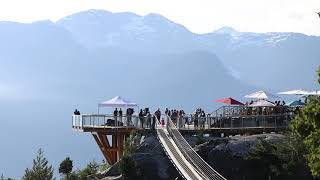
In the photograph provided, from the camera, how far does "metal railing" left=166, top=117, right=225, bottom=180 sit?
35.7 m

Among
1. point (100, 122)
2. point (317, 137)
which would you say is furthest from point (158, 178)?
point (317, 137)

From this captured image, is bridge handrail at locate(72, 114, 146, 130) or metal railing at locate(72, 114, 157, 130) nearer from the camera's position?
metal railing at locate(72, 114, 157, 130)

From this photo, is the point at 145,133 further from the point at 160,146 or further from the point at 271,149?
the point at 271,149

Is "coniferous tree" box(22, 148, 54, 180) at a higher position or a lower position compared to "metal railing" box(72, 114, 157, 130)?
lower

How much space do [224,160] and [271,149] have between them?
3.01 m

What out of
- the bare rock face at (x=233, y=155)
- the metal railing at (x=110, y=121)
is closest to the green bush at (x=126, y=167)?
the bare rock face at (x=233, y=155)

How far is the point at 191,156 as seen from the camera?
39.0 metres

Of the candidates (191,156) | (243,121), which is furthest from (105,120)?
(243,121)

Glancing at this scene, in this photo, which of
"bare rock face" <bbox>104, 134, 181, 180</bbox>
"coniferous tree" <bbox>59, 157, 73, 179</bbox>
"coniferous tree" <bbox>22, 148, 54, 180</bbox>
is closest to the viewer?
"bare rock face" <bbox>104, 134, 181, 180</bbox>

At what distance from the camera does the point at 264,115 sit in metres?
44.4

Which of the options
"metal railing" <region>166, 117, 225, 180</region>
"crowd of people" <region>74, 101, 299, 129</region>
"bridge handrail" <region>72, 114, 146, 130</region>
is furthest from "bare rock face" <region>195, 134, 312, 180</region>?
"bridge handrail" <region>72, 114, 146, 130</region>

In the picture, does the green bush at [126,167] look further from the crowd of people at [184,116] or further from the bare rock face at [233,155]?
the crowd of people at [184,116]

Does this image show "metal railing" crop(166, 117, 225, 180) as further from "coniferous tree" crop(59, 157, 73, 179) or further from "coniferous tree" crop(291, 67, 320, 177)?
"coniferous tree" crop(291, 67, 320, 177)

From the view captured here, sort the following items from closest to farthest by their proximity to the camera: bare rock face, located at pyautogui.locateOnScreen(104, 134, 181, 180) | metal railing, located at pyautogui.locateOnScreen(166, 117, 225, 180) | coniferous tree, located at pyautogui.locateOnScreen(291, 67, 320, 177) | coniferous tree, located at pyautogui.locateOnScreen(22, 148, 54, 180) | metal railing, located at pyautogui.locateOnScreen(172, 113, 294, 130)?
1. coniferous tree, located at pyautogui.locateOnScreen(291, 67, 320, 177)
2. metal railing, located at pyautogui.locateOnScreen(166, 117, 225, 180)
3. bare rock face, located at pyautogui.locateOnScreen(104, 134, 181, 180)
4. metal railing, located at pyautogui.locateOnScreen(172, 113, 294, 130)
5. coniferous tree, located at pyautogui.locateOnScreen(22, 148, 54, 180)
